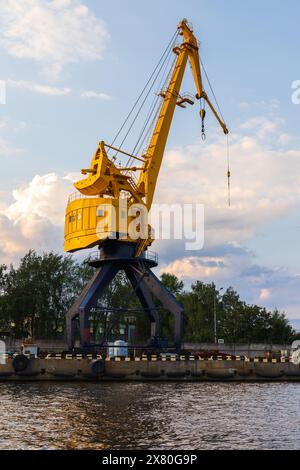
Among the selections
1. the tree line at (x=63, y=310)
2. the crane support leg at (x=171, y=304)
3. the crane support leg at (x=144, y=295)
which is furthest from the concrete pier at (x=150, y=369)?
the tree line at (x=63, y=310)

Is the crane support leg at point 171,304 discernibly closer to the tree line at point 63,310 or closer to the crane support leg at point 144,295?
the crane support leg at point 144,295

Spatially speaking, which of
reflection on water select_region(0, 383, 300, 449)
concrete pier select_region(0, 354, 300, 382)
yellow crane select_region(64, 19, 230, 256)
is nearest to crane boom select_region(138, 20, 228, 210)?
yellow crane select_region(64, 19, 230, 256)

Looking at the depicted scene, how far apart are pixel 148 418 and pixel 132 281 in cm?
3256

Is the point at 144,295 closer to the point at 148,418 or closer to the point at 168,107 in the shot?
the point at 168,107

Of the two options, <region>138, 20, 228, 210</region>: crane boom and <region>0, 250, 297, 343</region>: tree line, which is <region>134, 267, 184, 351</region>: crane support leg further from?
<region>0, 250, 297, 343</region>: tree line

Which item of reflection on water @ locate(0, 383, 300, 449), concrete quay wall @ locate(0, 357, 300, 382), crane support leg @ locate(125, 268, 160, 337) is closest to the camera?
reflection on water @ locate(0, 383, 300, 449)

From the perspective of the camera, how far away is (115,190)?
176 ft

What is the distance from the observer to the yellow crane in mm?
52406

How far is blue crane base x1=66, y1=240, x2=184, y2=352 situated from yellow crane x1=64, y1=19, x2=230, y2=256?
1182 millimetres

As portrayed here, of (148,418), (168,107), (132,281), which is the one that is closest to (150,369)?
(132,281)

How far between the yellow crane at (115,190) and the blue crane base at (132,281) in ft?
3.88

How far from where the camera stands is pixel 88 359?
141 feet

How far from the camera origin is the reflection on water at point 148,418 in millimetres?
18297
